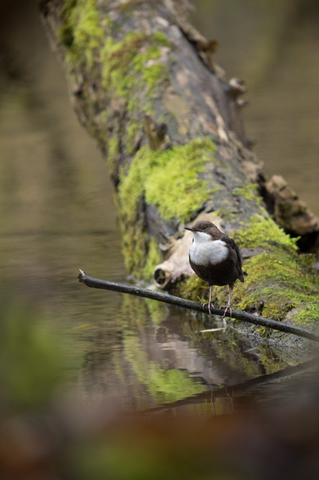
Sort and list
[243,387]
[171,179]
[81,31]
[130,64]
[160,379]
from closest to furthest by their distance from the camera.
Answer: [243,387], [160,379], [171,179], [130,64], [81,31]

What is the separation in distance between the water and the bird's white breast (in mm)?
589

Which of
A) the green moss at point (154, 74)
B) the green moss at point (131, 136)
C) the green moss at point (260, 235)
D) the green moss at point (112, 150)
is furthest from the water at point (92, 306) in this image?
the green moss at point (154, 74)

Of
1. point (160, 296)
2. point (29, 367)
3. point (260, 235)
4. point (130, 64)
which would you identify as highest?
point (29, 367)

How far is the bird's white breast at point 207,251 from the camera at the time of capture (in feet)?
8.43

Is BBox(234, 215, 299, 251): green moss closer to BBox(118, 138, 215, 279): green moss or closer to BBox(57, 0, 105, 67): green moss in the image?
BBox(118, 138, 215, 279): green moss

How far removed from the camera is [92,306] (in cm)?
427

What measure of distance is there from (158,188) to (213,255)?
80.7 inches

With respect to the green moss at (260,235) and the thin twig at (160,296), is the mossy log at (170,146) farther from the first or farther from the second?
the thin twig at (160,296)

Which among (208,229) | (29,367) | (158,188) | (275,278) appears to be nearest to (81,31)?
(158,188)

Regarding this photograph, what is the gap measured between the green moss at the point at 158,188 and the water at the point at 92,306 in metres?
0.35

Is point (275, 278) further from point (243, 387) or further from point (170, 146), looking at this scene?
point (170, 146)

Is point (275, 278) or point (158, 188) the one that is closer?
point (275, 278)

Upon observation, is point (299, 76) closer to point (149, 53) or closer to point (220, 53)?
point (220, 53)

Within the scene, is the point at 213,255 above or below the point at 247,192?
above
